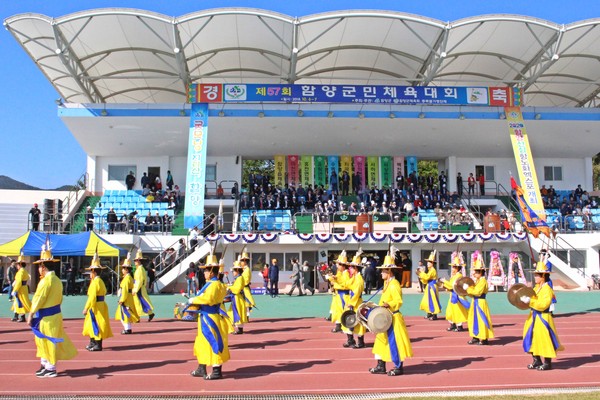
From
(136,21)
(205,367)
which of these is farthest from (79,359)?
(136,21)

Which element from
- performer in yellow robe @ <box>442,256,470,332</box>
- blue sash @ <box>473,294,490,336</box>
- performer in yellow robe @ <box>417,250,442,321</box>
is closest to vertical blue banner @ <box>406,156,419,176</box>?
performer in yellow robe @ <box>417,250,442,321</box>

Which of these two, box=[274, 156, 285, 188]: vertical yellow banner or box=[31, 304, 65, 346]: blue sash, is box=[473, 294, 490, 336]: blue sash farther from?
box=[274, 156, 285, 188]: vertical yellow banner

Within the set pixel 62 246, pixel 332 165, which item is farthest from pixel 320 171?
pixel 62 246

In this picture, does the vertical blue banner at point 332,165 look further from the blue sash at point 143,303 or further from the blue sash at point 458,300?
the blue sash at point 458,300

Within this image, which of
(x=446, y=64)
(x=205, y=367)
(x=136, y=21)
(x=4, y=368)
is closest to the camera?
(x=205, y=367)

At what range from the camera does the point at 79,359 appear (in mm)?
10422

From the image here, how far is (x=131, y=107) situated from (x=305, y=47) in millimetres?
8841

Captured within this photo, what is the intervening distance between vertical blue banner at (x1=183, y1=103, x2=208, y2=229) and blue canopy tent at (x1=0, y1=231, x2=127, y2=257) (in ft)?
13.7

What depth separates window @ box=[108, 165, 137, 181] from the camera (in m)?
34.9

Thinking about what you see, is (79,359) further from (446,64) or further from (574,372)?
(446,64)

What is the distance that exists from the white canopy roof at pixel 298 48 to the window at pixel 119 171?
4232 millimetres

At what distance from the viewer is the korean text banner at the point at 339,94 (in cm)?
2767

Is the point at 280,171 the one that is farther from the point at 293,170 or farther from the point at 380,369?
the point at 380,369

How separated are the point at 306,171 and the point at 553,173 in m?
A: 15.1
